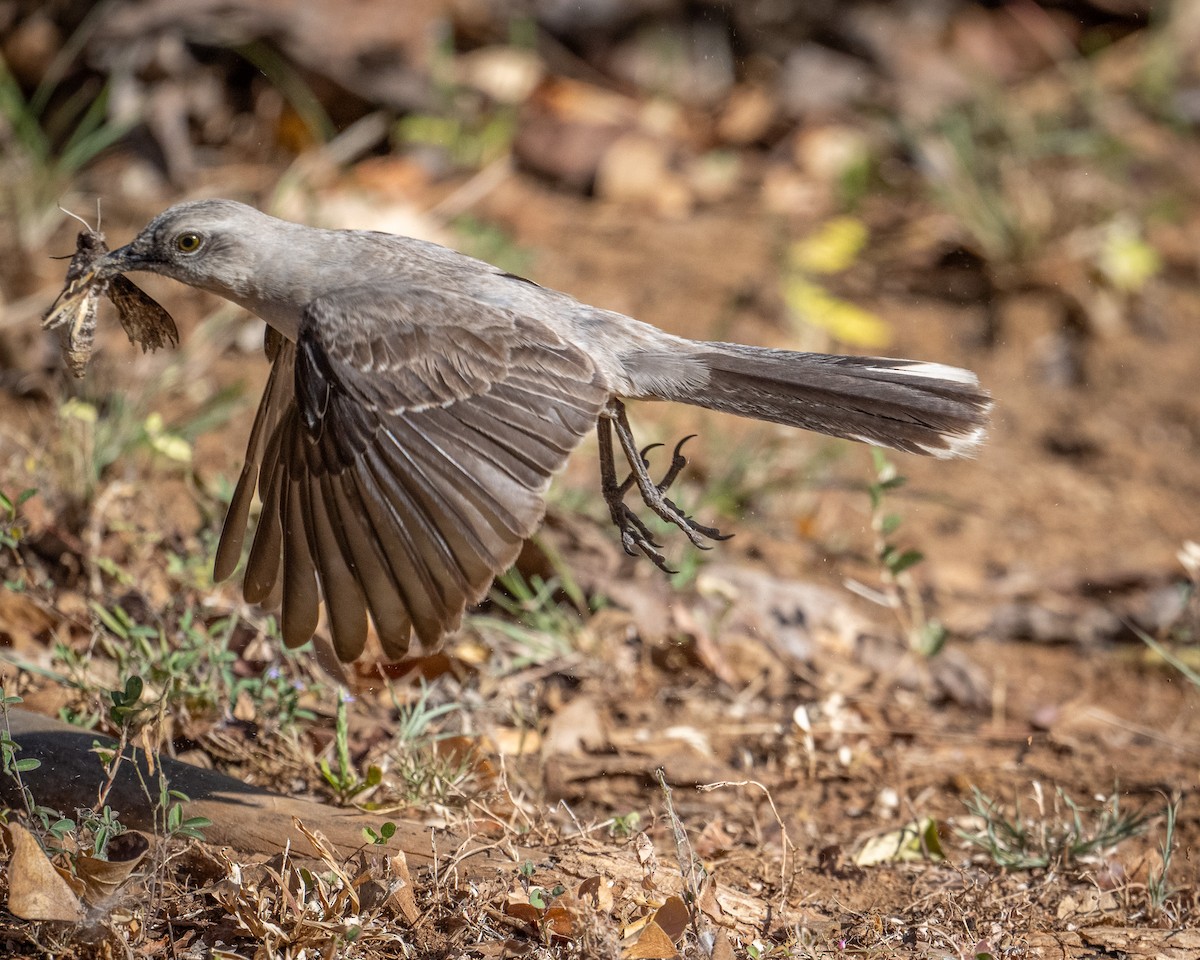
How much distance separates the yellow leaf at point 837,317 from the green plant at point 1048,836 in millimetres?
3734

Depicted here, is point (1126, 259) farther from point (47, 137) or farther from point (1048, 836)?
point (47, 137)

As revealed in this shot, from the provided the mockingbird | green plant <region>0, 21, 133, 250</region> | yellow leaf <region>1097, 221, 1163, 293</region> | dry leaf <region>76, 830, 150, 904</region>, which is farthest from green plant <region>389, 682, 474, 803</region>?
yellow leaf <region>1097, 221, 1163, 293</region>

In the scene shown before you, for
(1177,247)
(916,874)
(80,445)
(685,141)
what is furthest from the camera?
(685,141)

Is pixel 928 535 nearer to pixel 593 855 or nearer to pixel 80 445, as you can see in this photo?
pixel 593 855

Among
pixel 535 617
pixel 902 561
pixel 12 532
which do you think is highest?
pixel 12 532

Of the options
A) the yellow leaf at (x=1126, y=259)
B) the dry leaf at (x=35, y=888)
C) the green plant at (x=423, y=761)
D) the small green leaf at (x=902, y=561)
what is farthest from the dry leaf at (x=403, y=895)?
the yellow leaf at (x=1126, y=259)

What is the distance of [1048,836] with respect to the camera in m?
3.61

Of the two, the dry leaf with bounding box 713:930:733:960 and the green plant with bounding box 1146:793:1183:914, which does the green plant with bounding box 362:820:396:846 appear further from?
the green plant with bounding box 1146:793:1183:914

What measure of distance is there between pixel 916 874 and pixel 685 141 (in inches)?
250

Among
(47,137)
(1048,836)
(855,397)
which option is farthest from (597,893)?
(47,137)

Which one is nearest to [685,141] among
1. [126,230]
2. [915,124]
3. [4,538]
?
[915,124]

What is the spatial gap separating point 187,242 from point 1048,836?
3078 millimetres

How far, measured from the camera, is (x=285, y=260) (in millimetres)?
4121

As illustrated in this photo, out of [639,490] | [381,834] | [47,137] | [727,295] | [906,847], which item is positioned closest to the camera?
[381,834]
